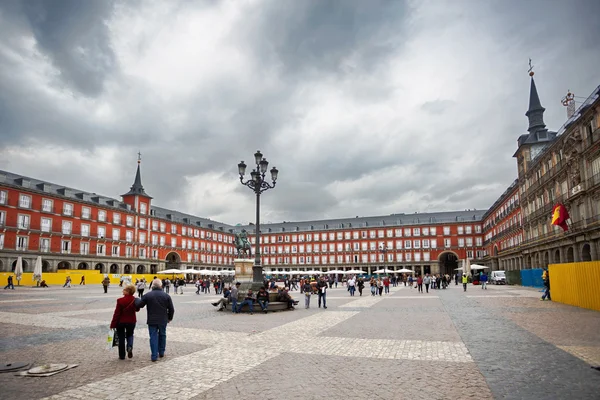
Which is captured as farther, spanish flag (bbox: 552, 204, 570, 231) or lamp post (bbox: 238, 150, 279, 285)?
spanish flag (bbox: 552, 204, 570, 231)

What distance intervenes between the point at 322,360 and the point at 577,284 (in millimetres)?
15029

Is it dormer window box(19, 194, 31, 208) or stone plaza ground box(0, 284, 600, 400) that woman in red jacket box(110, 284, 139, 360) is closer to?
stone plaza ground box(0, 284, 600, 400)

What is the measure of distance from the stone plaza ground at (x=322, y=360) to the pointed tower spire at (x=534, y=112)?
3902 cm

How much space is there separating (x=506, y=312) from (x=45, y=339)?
48.2 ft

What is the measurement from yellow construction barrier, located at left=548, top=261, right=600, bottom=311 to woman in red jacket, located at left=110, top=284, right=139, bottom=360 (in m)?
16.2

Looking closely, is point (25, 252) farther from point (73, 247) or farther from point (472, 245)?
point (472, 245)

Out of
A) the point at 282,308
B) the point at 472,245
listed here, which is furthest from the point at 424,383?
the point at 472,245

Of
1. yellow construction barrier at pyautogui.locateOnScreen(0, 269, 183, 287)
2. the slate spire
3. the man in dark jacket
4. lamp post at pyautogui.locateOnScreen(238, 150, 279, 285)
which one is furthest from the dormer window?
the slate spire

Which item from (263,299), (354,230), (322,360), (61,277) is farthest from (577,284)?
(354,230)

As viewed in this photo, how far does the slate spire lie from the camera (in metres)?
44.1

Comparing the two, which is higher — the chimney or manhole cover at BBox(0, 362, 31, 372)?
the chimney

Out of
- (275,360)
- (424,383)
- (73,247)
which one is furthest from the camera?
(73,247)

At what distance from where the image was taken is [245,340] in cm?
Answer: 906

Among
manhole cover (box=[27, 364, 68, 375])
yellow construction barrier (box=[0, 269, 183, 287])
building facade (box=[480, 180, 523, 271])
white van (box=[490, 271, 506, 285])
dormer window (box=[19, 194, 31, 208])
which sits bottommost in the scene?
white van (box=[490, 271, 506, 285])
